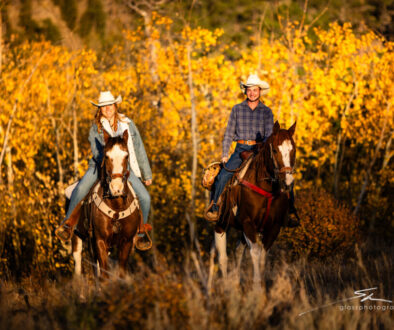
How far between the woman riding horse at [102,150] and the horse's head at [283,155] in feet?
6.41

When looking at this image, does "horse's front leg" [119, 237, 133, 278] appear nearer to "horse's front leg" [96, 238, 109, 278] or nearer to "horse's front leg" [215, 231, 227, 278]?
"horse's front leg" [96, 238, 109, 278]

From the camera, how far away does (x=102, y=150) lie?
776cm

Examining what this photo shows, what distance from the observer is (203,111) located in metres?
23.2

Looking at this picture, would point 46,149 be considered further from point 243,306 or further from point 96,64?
point 243,306

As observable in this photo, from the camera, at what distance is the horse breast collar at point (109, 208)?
746 centimetres

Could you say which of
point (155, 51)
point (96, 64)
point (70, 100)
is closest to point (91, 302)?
point (70, 100)

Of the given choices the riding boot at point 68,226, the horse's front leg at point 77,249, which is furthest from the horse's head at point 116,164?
the horse's front leg at point 77,249

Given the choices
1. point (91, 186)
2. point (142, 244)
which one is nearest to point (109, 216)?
point (91, 186)

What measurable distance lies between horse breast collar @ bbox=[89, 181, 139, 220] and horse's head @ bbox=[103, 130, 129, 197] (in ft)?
1.88

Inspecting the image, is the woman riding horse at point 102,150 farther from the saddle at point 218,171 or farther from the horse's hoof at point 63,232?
the saddle at point 218,171

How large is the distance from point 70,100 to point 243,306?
16.6 meters

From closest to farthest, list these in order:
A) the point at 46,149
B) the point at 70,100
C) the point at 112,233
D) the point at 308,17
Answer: the point at 112,233, the point at 70,100, the point at 46,149, the point at 308,17

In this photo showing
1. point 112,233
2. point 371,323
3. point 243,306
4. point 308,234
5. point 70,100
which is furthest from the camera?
point 70,100

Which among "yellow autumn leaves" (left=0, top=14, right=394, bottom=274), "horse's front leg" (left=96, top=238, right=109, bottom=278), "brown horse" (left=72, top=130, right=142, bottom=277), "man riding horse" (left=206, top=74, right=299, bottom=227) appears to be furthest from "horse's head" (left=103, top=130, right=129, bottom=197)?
"yellow autumn leaves" (left=0, top=14, right=394, bottom=274)
